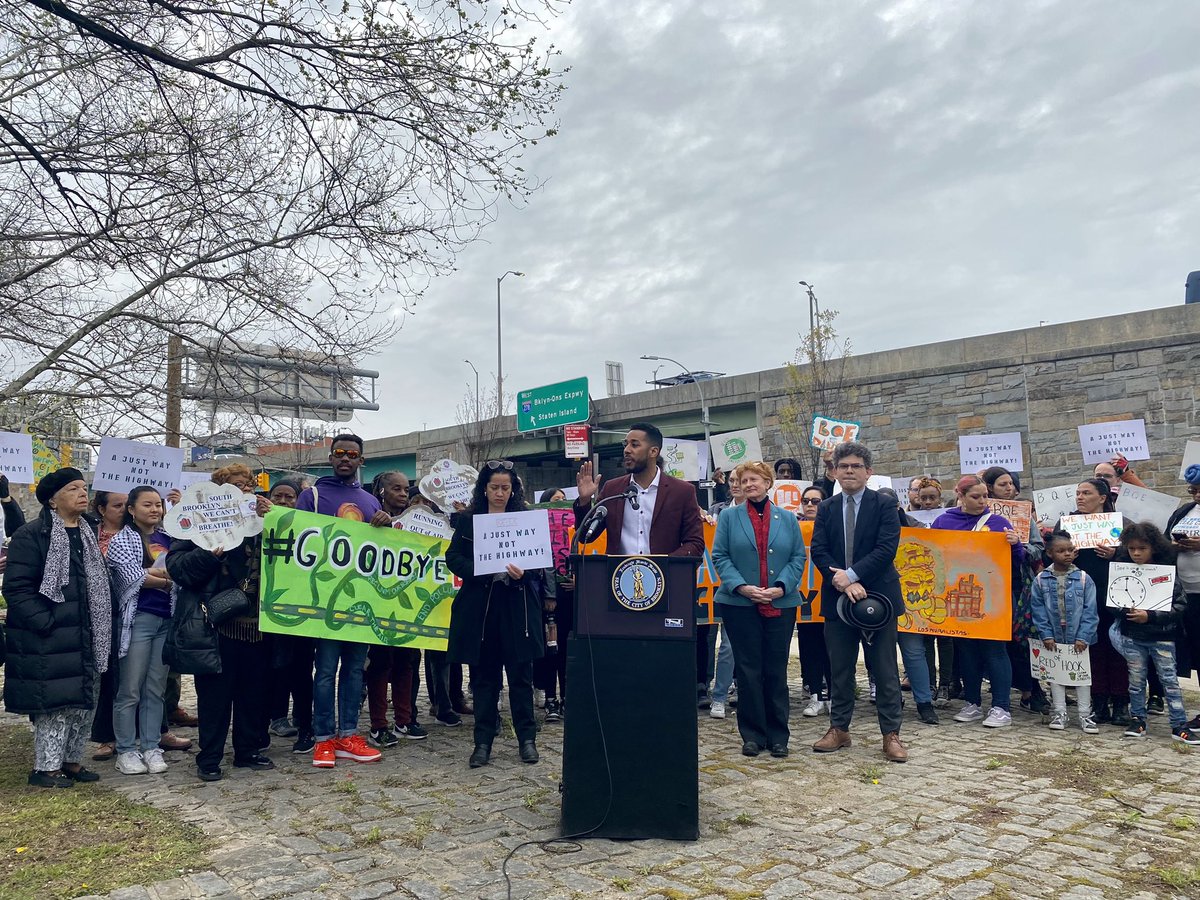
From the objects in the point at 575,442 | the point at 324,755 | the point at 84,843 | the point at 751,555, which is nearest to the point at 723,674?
the point at 751,555

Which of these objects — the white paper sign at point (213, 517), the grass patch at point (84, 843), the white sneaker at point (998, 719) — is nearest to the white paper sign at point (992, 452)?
the white sneaker at point (998, 719)

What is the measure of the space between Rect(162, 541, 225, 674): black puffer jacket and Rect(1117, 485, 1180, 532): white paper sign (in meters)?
7.64

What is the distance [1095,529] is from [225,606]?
685 centimetres

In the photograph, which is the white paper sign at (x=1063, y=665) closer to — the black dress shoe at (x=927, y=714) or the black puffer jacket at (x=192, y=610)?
the black dress shoe at (x=927, y=714)

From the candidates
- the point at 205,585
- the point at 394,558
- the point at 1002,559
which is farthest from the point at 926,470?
the point at 205,585

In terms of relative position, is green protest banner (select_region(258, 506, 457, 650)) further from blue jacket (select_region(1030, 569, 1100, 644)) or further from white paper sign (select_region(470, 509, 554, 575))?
blue jacket (select_region(1030, 569, 1100, 644))

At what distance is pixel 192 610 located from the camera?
5.88 m

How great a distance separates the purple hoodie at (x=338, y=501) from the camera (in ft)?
22.6

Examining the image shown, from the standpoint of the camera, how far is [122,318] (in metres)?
9.94

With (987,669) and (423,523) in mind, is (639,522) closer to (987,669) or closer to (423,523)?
(423,523)

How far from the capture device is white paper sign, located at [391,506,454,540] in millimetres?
7160

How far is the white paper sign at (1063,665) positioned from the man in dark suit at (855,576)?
1.63m

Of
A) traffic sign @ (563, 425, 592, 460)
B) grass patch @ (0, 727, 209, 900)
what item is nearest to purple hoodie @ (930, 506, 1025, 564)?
grass patch @ (0, 727, 209, 900)

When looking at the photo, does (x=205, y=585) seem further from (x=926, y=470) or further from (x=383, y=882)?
(x=926, y=470)
